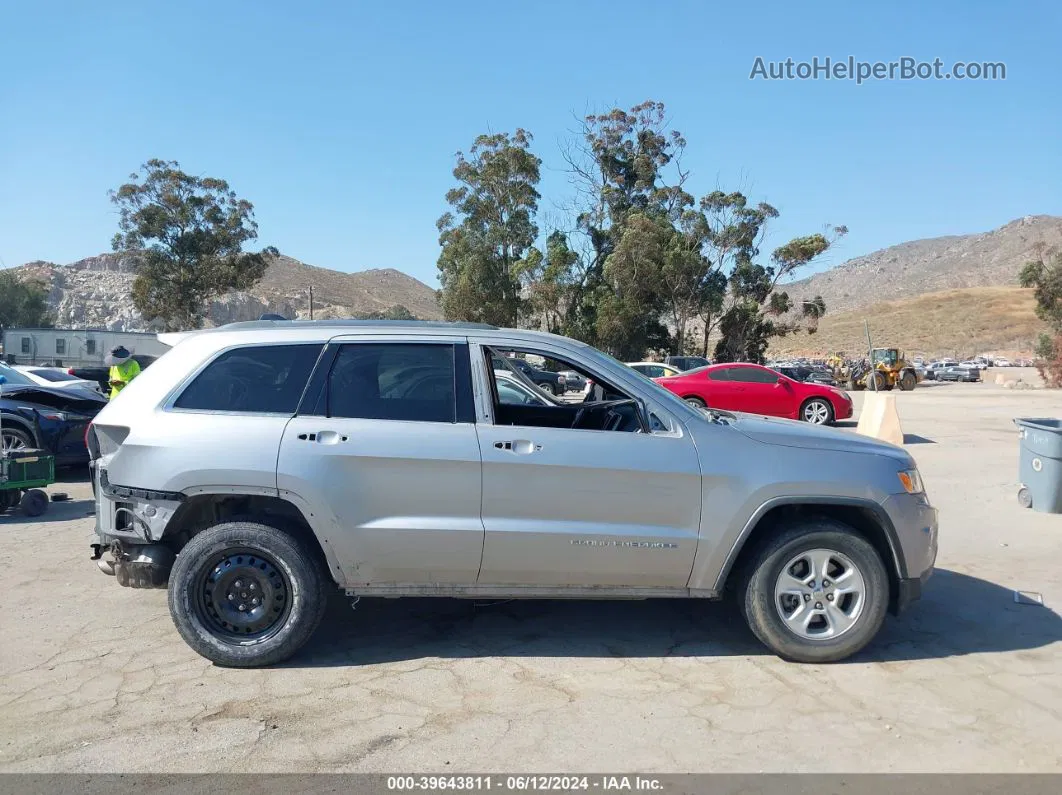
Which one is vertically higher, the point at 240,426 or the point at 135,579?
the point at 240,426

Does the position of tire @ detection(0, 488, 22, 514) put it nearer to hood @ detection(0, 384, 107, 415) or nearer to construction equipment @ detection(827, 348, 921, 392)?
hood @ detection(0, 384, 107, 415)

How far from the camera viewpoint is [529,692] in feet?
14.3

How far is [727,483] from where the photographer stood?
15.0 ft

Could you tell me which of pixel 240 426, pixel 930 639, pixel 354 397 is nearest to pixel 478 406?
pixel 354 397

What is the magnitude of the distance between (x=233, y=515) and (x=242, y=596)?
1.52 feet

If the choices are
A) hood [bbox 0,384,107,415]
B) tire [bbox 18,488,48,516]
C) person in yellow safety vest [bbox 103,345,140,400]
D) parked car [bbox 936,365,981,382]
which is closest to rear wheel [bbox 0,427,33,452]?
hood [bbox 0,384,107,415]

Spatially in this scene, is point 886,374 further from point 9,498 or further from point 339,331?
point 339,331

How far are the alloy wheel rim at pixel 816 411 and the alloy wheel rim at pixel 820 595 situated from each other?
14.2 m

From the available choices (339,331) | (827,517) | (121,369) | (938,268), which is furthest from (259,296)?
(938,268)

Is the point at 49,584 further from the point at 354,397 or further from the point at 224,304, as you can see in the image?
the point at 224,304

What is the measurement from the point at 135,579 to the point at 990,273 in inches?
6301

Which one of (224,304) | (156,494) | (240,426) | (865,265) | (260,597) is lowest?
(260,597)

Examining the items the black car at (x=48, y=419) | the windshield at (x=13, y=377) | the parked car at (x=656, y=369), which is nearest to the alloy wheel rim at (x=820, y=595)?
the black car at (x=48, y=419)

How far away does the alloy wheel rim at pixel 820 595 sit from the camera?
468 cm
